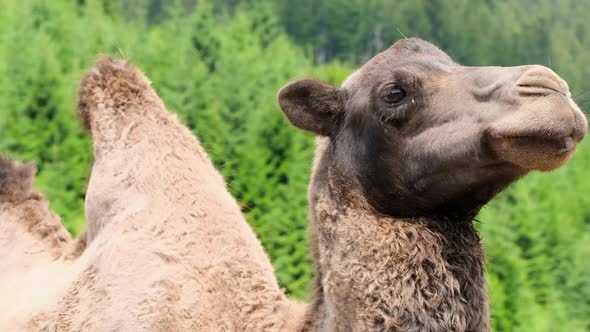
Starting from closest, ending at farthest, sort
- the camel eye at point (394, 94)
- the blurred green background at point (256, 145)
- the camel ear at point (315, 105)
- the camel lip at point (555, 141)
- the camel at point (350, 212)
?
the camel lip at point (555, 141) < the camel at point (350, 212) < the camel eye at point (394, 94) < the camel ear at point (315, 105) < the blurred green background at point (256, 145)

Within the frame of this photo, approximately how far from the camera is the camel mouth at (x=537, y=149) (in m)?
3.55

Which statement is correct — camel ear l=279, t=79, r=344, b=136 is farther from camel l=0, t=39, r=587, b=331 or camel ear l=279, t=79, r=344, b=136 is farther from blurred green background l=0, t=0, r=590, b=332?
blurred green background l=0, t=0, r=590, b=332

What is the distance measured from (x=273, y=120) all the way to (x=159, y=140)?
22.9ft

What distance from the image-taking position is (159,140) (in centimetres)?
496

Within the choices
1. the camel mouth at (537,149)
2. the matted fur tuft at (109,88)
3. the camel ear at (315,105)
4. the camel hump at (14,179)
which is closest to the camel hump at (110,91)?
the matted fur tuft at (109,88)

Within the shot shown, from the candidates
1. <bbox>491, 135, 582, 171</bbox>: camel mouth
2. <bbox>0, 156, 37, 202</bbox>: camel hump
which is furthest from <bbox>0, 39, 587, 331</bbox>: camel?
<bbox>0, 156, 37, 202</bbox>: camel hump

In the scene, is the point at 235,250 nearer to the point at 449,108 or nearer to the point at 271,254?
the point at 449,108

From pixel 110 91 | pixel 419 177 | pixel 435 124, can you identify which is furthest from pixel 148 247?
pixel 435 124

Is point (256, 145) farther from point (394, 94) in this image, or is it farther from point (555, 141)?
point (555, 141)

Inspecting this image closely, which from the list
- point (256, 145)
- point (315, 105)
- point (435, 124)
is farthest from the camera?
point (256, 145)

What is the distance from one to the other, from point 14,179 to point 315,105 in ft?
Result: 7.14

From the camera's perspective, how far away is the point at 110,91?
520cm

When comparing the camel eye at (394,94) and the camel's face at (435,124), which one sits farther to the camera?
the camel eye at (394,94)

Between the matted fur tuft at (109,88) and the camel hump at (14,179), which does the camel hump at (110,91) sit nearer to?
the matted fur tuft at (109,88)
